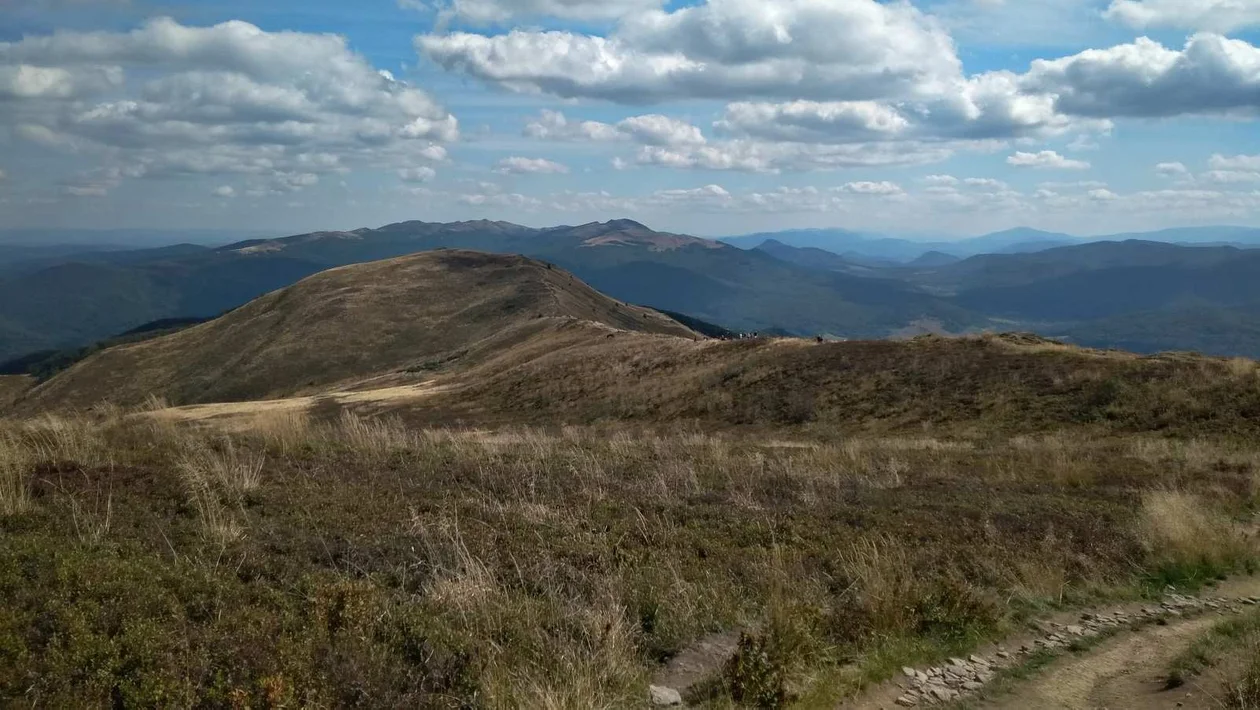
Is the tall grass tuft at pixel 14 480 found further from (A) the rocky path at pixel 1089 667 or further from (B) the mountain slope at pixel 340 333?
(B) the mountain slope at pixel 340 333

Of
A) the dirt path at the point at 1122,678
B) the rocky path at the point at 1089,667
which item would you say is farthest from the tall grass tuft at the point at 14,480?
the dirt path at the point at 1122,678

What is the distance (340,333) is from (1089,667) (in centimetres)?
8646

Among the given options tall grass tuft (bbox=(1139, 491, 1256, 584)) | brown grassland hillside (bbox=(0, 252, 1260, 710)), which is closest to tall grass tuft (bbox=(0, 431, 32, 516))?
brown grassland hillside (bbox=(0, 252, 1260, 710))

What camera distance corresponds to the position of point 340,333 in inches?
3337

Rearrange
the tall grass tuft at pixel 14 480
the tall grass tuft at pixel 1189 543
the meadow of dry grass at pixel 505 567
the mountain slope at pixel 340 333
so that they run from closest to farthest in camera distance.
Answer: the meadow of dry grass at pixel 505 567, the tall grass tuft at pixel 14 480, the tall grass tuft at pixel 1189 543, the mountain slope at pixel 340 333

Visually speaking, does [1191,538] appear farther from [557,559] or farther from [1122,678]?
[557,559]

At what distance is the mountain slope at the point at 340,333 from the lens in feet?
247

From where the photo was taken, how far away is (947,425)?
82.1 ft

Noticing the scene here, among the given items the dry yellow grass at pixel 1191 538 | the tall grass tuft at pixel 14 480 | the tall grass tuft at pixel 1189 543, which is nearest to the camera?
the tall grass tuft at pixel 14 480

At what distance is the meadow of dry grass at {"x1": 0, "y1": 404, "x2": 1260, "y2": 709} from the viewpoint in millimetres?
4949

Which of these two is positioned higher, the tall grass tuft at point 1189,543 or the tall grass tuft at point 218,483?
the tall grass tuft at point 218,483

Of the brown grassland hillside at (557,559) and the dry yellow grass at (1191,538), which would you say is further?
the dry yellow grass at (1191,538)

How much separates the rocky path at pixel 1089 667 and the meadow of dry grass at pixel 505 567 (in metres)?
0.23

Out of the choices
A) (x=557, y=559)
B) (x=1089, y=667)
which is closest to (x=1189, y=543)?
(x=1089, y=667)
